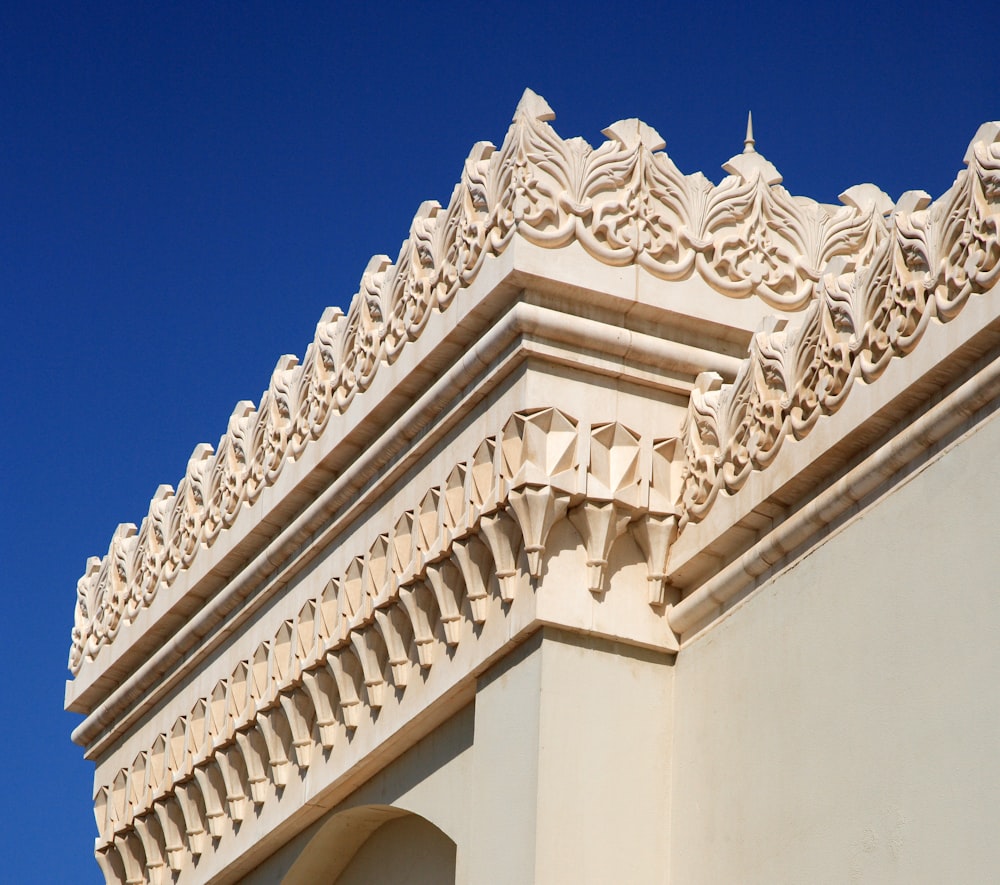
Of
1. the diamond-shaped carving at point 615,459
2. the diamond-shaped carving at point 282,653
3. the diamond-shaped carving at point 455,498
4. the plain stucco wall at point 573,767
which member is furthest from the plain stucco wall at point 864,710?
the diamond-shaped carving at point 282,653

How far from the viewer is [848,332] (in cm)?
688

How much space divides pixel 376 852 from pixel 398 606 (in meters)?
1.34

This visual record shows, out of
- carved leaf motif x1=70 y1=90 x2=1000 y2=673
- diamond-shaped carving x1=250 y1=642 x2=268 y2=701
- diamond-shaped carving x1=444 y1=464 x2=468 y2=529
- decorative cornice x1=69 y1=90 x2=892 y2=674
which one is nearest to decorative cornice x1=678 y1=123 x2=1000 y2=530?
carved leaf motif x1=70 y1=90 x2=1000 y2=673

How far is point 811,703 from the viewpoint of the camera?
22.0 ft

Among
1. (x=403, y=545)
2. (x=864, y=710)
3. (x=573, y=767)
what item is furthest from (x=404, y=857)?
(x=864, y=710)

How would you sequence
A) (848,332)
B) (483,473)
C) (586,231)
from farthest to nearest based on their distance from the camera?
(483,473)
(586,231)
(848,332)

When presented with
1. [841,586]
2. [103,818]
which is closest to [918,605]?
[841,586]

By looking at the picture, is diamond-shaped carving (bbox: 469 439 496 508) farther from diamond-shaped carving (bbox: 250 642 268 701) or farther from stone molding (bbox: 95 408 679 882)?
diamond-shaped carving (bbox: 250 642 268 701)

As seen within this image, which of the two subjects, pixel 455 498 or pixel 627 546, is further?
pixel 455 498

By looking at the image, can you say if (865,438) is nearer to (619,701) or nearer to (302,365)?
(619,701)

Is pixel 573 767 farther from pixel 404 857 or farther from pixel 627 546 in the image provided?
pixel 404 857

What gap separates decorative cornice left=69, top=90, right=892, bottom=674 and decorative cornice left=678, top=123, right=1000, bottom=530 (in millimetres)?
362

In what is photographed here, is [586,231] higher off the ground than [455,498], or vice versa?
[586,231]

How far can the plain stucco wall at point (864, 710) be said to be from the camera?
598cm
